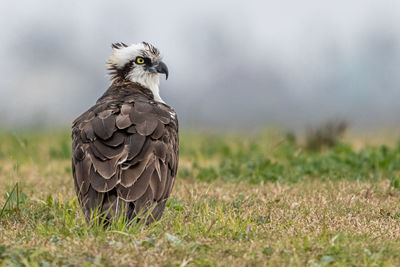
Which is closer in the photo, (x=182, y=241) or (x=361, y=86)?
(x=182, y=241)

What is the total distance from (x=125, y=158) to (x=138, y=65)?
2.43m

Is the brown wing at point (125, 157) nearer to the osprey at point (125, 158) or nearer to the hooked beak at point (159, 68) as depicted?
the osprey at point (125, 158)

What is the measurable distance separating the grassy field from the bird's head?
1.39m

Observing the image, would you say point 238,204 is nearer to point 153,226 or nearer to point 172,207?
point 172,207

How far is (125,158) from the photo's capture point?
19.0 feet

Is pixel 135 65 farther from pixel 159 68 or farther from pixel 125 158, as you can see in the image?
pixel 125 158

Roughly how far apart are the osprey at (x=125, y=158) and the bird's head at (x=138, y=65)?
3.39 feet

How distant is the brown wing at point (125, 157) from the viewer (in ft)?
18.6

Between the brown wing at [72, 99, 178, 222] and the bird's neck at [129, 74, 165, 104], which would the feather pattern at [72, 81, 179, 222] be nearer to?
the brown wing at [72, 99, 178, 222]

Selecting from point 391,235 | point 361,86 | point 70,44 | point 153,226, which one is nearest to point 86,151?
point 153,226

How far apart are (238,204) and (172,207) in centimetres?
69

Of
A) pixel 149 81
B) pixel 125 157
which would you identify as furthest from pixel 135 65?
pixel 125 157

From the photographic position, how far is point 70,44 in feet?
464

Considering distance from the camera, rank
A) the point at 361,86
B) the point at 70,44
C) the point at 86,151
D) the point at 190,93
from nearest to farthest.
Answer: the point at 86,151
the point at 70,44
the point at 361,86
the point at 190,93
